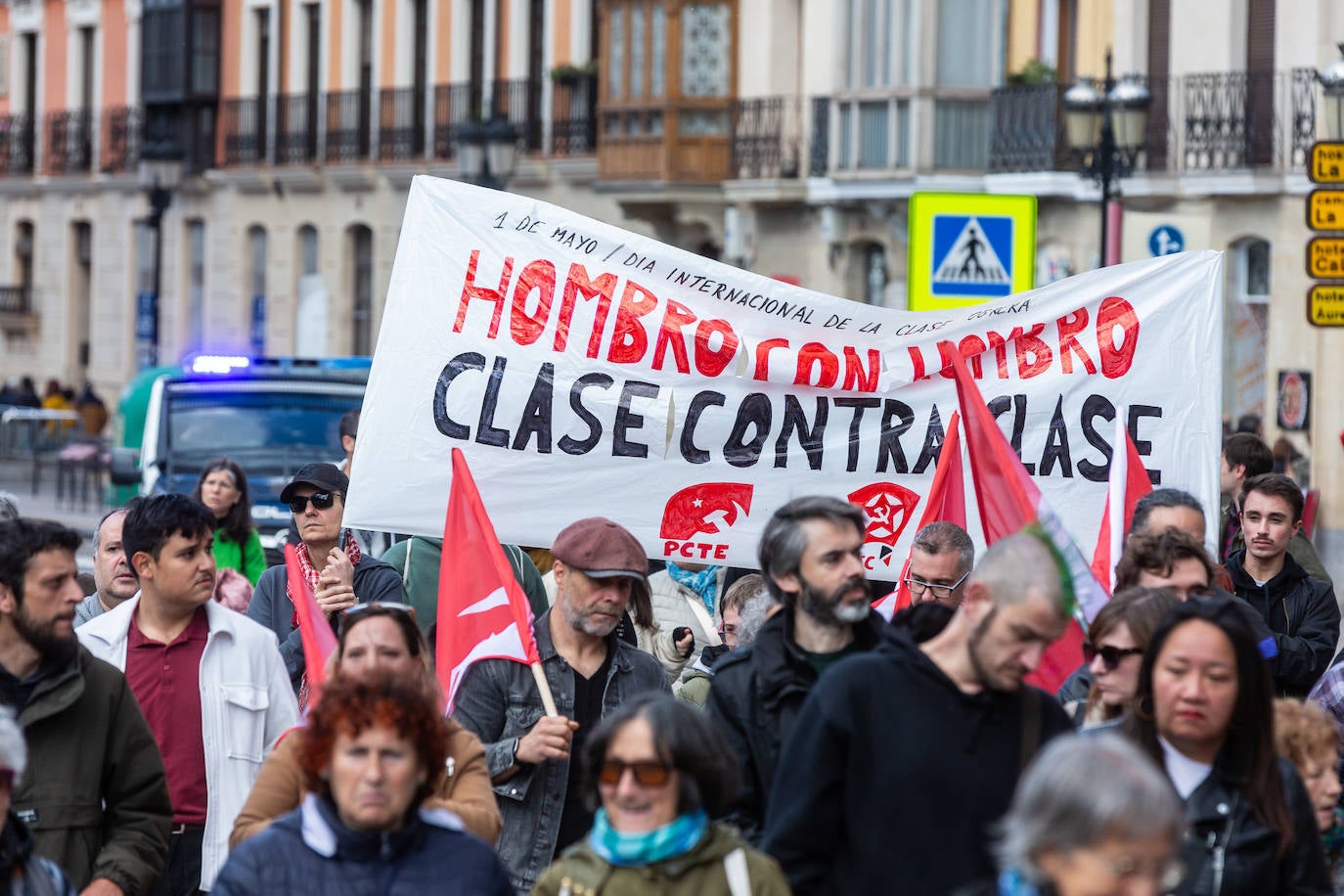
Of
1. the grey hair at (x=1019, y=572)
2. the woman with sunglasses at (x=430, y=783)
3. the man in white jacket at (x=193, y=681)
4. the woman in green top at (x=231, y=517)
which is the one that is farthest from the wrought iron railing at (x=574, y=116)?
the grey hair at (x=1019, y=572)

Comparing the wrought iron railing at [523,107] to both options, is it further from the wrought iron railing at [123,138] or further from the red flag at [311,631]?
the red flag at [311,631]

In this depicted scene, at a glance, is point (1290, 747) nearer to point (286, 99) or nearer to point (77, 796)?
point (77, 796)

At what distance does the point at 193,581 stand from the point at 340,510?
176 cm

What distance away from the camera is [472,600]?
24.0 ft

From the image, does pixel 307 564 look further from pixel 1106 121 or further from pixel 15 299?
pixel 15 299

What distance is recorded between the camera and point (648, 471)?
8.86 m

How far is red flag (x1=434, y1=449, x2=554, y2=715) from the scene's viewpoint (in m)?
6.97

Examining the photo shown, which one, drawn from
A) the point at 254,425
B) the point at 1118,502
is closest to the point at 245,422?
the point at 254,425

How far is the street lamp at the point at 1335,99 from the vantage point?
16312 millimetres

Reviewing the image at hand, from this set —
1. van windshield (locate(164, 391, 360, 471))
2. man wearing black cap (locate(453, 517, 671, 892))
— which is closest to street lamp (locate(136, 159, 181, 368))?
van windshield (locate(164, 391, 360, 471))

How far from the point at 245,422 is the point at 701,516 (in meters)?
8.92

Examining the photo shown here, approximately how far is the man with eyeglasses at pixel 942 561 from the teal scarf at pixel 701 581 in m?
2.12

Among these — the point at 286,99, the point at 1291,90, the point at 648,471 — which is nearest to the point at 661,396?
the point at 648,471

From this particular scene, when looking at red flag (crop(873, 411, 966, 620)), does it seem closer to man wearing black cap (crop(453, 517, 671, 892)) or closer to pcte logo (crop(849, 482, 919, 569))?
pcte logo (crop(849, 482, 919, 569))
